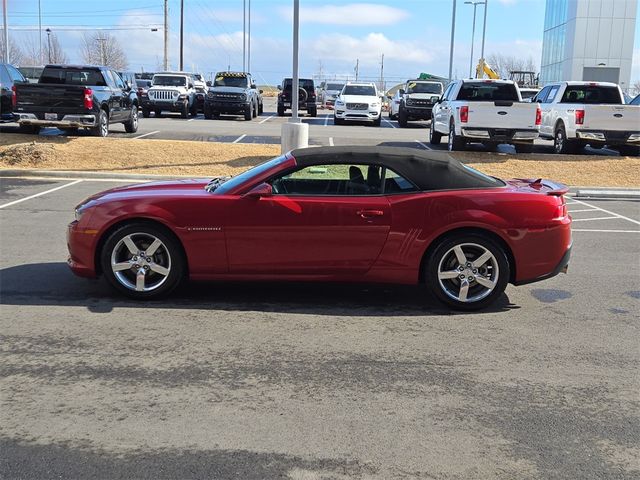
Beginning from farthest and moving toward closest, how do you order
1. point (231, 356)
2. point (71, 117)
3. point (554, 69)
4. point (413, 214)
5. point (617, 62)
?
point (554, 69)
point (617, 62)
point (71, 117)
point (413, 214)
point (231, 356)

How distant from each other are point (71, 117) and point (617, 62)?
59961 millimetres

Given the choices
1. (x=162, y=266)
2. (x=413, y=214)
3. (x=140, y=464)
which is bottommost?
(x=140, y=464)

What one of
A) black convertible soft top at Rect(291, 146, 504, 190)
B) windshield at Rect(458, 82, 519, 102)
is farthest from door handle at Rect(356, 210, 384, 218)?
windshield at Rect(458, 82, 519, 102)

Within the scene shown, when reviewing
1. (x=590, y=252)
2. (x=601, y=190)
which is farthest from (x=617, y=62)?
(x=590, y=252)

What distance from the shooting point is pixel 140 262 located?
5.99 metres

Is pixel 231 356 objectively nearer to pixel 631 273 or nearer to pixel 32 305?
pixel 32 305

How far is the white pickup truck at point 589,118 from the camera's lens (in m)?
17.8

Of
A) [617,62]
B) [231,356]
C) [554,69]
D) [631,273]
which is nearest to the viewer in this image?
[231,356]

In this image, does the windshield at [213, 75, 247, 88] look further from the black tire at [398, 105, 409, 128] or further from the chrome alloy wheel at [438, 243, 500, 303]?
the chrome alloy wheel at [438, 243, 500, 303]

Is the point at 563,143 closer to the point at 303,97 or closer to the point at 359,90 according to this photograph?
the point at 359,90

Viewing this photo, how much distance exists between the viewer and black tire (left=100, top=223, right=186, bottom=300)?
5.94 metres

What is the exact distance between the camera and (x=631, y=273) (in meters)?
7.46

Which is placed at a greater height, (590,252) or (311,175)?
(311,175)

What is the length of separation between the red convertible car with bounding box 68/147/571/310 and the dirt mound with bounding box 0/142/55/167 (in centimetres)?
1052
